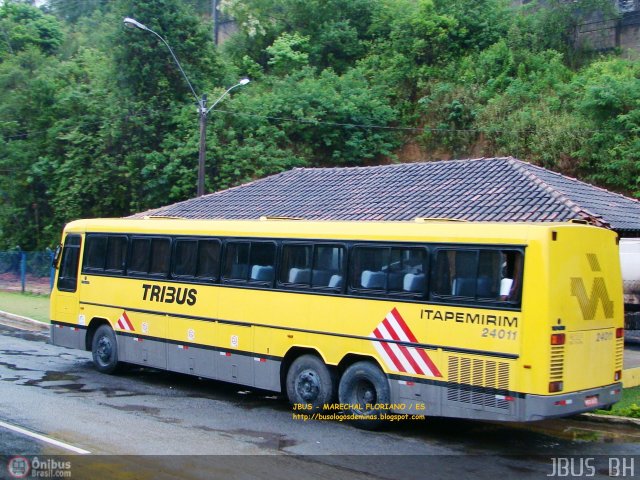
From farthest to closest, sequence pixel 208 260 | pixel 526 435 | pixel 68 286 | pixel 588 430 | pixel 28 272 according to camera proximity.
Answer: pixel 28 272
pixel 68 286
pixel 208 260
pixel 588 430
pixel 526 435

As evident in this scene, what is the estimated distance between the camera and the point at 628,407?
11922 millimetres

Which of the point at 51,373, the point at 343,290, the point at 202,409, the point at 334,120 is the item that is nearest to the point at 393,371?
the point at 343,290

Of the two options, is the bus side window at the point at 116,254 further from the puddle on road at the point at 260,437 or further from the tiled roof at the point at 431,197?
the tiled roof at the point at 431,197

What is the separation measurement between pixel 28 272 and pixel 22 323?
1128 cm

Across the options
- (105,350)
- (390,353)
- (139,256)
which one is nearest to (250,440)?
(390,353)

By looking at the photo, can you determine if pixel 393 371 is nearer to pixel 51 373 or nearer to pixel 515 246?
pixel 515 246

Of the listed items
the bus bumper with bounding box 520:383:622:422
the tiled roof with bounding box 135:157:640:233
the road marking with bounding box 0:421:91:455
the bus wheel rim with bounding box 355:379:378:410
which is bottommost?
the road marking with bounding box 0:421:91:455

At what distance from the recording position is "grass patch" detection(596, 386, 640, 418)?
11.7 metres

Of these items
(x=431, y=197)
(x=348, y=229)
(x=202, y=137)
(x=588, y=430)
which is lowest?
(x=588, y=430)

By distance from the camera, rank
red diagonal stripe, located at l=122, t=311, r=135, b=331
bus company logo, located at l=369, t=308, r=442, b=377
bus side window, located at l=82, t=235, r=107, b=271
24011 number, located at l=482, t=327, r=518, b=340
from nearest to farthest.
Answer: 24011 number, located at l=482, t=327, r=518, b=340, bus company logo, located at l=369, t=308, r=442, b=377, red diagonal stripe, located at l=122, t=311, r=135, b=331, bus side window, located at l=82, t=235, r=107, b=271

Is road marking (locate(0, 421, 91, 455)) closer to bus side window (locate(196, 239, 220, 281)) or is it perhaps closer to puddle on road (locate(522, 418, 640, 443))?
bus side window (locate(196, 239, 220, 281))

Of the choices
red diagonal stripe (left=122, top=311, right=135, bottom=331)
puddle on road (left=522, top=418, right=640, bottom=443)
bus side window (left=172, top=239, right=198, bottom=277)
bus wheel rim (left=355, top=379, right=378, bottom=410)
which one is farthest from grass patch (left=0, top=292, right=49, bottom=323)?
puddle on road (left=522, top=418, right=640, bottom=443)

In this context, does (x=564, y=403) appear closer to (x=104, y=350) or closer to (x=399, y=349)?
(x=399, y=349)

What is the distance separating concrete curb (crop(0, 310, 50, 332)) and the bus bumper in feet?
57.2
